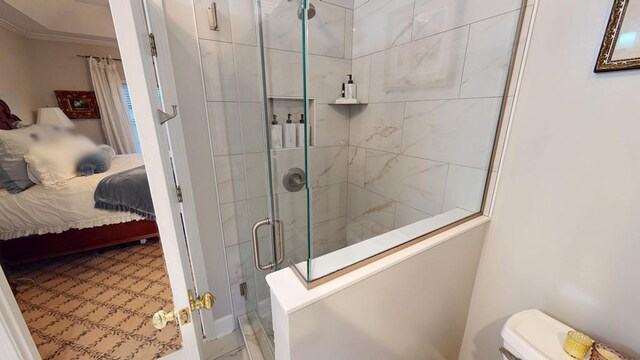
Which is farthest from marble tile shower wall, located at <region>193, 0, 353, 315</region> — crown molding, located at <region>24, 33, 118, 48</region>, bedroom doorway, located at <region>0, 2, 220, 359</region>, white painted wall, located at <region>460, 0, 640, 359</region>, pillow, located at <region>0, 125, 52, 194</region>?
crown molding, located at <region>24, 33, 118, 48</region>

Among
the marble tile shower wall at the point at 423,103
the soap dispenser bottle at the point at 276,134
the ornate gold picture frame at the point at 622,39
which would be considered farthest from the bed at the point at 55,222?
the ornate gold picture frame at the point at 622,39

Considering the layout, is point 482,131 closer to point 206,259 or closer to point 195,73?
point 195,73

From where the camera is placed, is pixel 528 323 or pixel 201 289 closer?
pixel 528 323

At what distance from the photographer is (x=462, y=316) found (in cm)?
123

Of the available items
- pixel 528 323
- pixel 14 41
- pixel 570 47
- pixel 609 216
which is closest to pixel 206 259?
pixel 528 323

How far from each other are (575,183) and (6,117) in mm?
3596

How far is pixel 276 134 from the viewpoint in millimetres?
1104

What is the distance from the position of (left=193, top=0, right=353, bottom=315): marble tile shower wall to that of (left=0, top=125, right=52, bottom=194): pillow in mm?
1876

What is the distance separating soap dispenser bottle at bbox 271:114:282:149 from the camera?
106cm

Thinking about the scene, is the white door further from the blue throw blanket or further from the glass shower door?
the blue throw blanket

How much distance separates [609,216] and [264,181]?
4.16ft

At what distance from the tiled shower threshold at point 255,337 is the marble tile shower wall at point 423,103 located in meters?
0.90

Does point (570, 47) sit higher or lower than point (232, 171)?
higher

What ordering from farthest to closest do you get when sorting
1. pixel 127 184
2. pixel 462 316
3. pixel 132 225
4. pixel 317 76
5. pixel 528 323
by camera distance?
pixel 132 225 → pixel 127 184 → pixel 317 76 → pixel 462 316 → pixel 528 323
